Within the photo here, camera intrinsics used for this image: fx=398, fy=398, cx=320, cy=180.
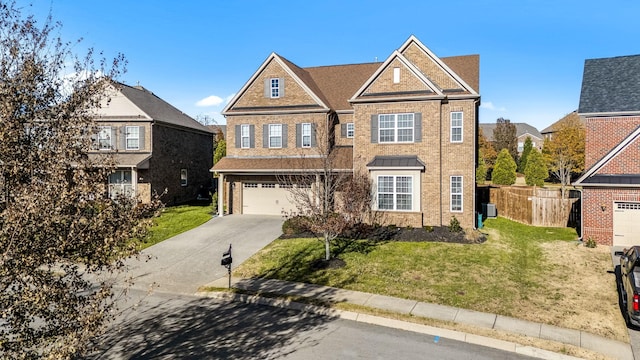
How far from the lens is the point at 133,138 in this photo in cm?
2839

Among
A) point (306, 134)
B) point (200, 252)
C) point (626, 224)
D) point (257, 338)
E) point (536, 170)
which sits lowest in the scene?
point (257, 338)

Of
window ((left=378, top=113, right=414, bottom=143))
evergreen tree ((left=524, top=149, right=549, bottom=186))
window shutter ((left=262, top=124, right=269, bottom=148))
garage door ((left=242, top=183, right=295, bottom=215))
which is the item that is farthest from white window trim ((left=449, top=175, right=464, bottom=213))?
evergreen tree ((left=524, top=149, right=549, bottom=186))

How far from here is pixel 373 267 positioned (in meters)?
16.1

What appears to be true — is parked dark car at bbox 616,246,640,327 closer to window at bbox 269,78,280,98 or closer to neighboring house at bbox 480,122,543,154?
window at bbox 269,78,280,98

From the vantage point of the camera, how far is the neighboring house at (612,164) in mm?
18625

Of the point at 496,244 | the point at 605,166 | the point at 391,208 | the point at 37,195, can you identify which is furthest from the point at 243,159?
the point at 37,195

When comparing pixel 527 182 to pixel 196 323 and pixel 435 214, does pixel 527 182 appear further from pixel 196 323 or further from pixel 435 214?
pixel 196 323

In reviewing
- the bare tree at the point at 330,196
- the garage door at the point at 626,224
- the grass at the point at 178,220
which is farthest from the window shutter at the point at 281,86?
the garage door at the point at 626,224

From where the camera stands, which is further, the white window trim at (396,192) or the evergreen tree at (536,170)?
the evergreen tree at (536,170)

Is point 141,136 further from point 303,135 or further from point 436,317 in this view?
point 436,317

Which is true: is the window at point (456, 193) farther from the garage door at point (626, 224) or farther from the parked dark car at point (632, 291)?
the parked dark car at point (632, 291)

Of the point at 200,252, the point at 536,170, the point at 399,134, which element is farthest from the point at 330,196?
the point at 536,170

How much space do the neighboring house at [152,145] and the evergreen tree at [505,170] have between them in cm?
3253

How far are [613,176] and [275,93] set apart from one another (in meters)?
19.4
